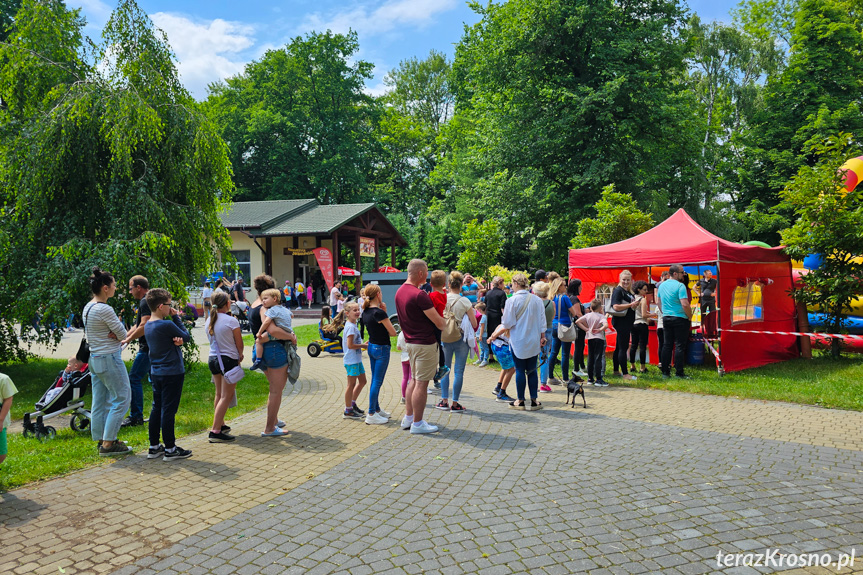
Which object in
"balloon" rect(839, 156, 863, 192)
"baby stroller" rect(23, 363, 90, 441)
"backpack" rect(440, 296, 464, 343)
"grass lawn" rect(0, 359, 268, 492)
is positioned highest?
"balloon" rect(839, 156, 863, 192)

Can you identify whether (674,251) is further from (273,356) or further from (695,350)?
(273,356)

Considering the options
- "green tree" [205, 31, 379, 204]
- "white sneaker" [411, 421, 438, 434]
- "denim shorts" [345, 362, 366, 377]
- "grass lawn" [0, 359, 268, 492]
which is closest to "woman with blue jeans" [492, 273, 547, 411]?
"white sneaker" [411, 421, 438, 434]

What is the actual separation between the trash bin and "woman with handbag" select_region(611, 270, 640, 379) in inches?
70.4

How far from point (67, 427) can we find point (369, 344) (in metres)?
3.98

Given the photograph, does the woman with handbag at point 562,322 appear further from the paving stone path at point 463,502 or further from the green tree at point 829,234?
the green tree at point 829,234

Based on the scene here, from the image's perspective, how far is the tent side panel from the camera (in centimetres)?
1059

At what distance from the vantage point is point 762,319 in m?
11.7

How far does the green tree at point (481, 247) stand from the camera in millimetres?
22375

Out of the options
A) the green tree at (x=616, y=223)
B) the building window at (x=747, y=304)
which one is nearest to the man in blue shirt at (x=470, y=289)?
the building window at (x=747, y=304)

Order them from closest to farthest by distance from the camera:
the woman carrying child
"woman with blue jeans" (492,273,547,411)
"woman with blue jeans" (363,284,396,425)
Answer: the woman carrying child
"woman with blue jeans" (363,284,396,425)
"woman with blue jeans" (492,273,547,411)

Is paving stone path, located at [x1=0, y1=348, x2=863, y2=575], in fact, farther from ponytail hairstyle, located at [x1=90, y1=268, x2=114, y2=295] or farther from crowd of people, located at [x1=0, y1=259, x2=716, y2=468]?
ponytail hairstyle, located at [x1=90, y1=268, x2=114, y2=295]

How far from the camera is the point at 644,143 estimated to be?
2239 cm

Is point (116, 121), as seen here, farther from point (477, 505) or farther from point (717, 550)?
point (717, 550)

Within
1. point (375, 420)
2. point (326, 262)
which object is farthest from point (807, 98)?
point (375, 420)
